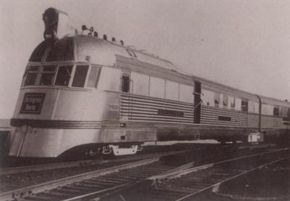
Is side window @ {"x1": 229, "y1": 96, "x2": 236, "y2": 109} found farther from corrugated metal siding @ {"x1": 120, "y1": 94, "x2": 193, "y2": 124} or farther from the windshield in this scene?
the windshield

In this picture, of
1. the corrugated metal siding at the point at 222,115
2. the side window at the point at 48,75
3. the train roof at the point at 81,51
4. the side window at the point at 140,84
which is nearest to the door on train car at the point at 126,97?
the side window at the point at 140,84

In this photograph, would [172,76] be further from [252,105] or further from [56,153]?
[252,105]

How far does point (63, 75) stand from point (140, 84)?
7.81 ft

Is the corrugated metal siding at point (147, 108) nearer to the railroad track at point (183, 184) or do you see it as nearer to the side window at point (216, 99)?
the railroad track at point (183, 184)

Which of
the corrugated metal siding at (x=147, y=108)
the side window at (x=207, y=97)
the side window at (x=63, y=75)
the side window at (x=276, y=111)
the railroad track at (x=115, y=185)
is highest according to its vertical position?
the side window at (x=276, y=111)

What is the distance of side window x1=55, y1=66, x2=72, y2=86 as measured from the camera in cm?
1104

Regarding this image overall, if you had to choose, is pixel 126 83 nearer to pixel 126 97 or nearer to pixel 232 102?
pixel 126 97

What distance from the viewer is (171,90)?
570 inches

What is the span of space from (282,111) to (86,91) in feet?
66.2

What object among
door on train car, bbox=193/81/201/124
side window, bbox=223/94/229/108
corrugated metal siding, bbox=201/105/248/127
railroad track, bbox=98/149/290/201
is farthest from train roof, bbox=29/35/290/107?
side window, bbox=223/94/229/108

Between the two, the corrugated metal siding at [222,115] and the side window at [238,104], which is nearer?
the corrugated metal siding at [222,115]

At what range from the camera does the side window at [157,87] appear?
1324 cm

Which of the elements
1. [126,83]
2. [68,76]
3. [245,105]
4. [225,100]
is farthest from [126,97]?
[245,105]

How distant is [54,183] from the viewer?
7.93 metres
